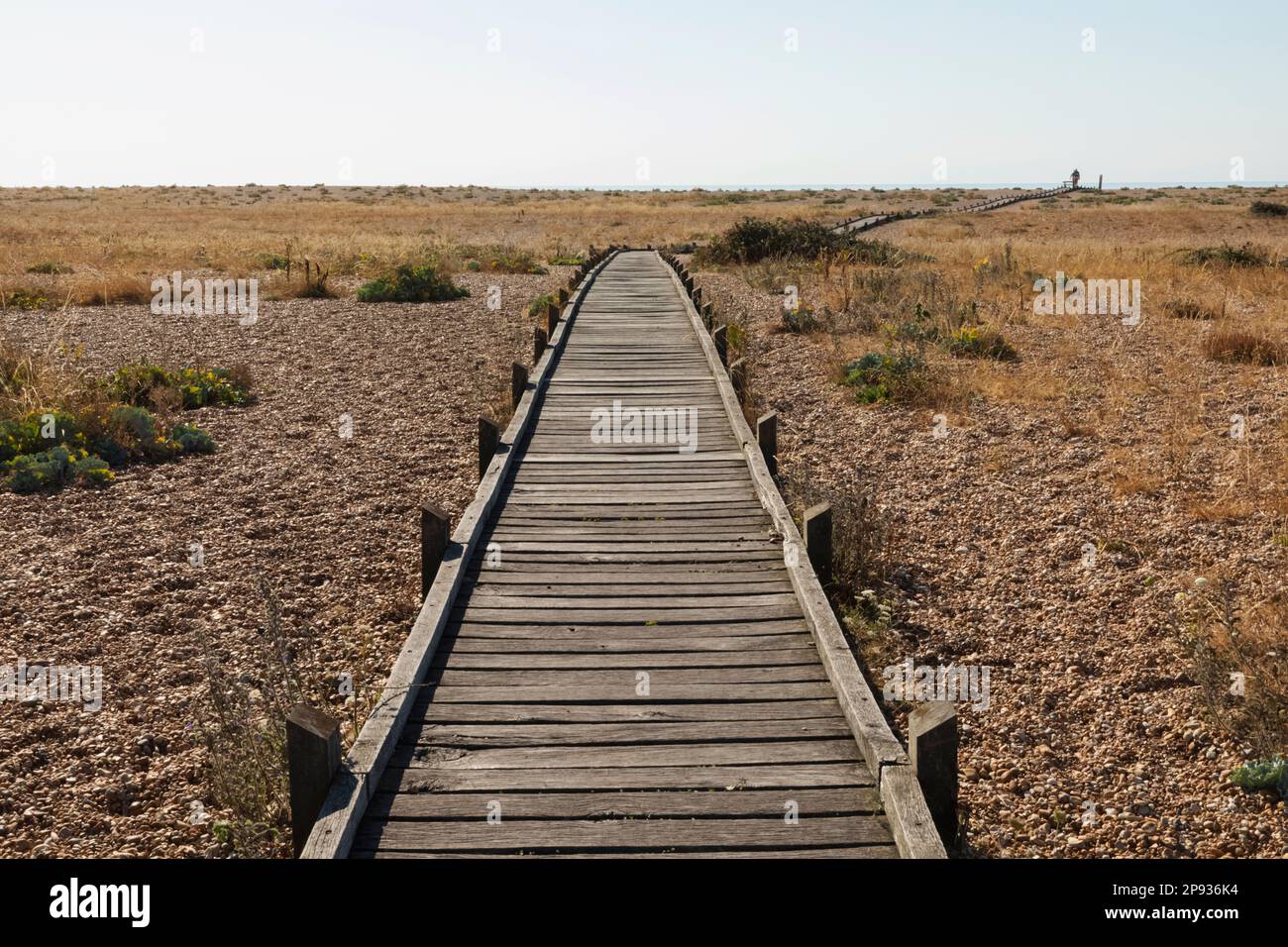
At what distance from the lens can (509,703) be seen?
4.94 meters

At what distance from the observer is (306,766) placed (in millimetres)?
3865

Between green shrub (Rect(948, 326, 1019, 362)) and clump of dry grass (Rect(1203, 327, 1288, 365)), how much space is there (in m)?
2.54

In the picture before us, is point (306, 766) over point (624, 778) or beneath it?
over

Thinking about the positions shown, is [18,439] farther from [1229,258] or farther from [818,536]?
[1229,258]

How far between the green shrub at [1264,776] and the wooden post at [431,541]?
4.45 metres

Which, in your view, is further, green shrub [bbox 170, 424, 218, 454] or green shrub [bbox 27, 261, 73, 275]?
green shrub [bbox 27, 261, 73, 275]

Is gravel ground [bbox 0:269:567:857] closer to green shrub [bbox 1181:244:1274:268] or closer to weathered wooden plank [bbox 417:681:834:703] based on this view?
weathered wooden plank [bbox 417:681:834:703]

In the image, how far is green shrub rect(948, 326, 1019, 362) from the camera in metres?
14.7

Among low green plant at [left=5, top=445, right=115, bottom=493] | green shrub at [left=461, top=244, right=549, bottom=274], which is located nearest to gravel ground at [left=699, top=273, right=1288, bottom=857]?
low green plant at [left=5, top=445, right=115, bottom=493]

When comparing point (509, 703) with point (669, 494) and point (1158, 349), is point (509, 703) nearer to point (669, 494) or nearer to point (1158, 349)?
point (669, 494)

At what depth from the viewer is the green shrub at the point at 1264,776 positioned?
192 inches

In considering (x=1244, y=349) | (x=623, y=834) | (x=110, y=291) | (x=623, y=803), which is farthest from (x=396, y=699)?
(x=110, y=291)

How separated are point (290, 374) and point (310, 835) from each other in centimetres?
1164

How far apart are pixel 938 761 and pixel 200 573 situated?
5.61 m
